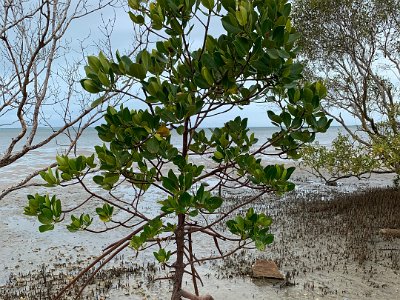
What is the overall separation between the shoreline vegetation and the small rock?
13 cm

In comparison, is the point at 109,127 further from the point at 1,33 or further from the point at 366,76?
the point at 366,76

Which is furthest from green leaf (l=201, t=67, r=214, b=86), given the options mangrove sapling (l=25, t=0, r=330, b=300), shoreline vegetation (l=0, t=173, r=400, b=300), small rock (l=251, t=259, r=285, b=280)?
small rock (l=251, t=259, r=285, b=280)

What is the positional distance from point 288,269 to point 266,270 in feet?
2.65

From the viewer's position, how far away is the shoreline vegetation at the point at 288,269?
6.80m

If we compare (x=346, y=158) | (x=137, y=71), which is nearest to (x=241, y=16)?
(x=137, y=71)

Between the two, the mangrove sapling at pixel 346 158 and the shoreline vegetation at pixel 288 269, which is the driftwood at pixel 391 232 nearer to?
the shoreline vegetation at pixel 288 269

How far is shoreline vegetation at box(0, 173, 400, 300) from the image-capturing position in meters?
6.80

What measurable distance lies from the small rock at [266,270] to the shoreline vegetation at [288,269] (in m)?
0.13

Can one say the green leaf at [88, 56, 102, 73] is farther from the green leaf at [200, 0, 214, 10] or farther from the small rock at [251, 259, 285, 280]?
the small rock at [251, 259, 285, 280]

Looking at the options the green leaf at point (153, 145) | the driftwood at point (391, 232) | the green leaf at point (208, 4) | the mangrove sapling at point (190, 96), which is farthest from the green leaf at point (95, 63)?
the driftwood at point (391, 232)

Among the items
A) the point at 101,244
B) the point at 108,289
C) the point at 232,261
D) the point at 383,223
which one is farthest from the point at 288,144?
the point at 383,223

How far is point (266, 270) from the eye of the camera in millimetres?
7312

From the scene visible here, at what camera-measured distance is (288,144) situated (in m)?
2.17

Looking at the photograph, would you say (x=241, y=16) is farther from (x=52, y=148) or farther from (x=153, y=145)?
(x=52, y=148)
